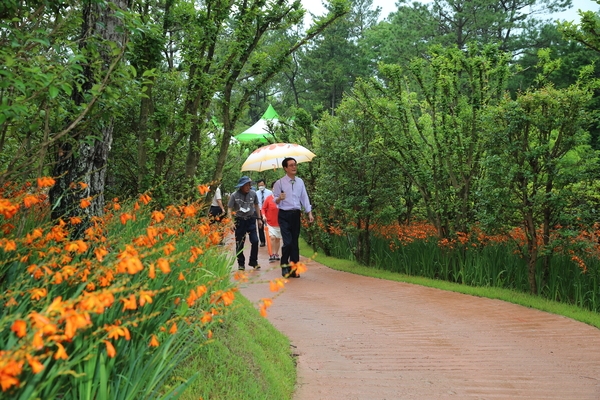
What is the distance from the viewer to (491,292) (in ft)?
21.7

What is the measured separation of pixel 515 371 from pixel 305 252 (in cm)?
843

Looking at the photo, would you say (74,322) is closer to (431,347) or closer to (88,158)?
(88,158)

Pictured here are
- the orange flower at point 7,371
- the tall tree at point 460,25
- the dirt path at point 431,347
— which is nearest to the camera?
the orange flower at point 7,371

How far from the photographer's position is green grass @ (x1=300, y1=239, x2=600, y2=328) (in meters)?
5.49

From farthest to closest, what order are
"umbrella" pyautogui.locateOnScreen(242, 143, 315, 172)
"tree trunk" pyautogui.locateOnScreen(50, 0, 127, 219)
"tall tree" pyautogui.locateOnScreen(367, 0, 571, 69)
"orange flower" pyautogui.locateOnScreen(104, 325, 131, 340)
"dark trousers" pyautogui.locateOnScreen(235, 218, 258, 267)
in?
"tall tree" pyautogui.locateOnScreen(367, 0, 571, 69)
"umbrella" pyautogui.locateOnScreen(242, 143, 315, 172)
"dark trousers" pyautogui.locateOnScreen(235, 218, 258, 267)
"tree trunk" pyautogui.locateOnScreen(50, 0, 127, 219)
"orange flower" pyautogui.locateOnScreen(104, 325, 131, 340)

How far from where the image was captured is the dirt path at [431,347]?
3.59m

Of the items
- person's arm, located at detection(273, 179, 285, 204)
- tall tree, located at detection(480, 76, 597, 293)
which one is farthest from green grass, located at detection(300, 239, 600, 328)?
person's arm, located at detection(273, 179, 285, 204)

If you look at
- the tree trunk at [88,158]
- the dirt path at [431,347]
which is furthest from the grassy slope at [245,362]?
the tree trunk at [88,158]

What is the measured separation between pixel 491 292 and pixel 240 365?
4451 millimetres

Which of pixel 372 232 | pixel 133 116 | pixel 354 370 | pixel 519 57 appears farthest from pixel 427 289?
pixel 519 57

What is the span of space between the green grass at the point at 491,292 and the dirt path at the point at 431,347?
170mm

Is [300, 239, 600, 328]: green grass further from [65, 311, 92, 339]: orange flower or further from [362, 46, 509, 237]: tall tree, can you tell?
[65, 311, 92, 339]: orange flower

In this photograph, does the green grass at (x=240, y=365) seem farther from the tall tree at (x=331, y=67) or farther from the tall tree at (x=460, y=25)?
the tall tree at (x=331, y=67)

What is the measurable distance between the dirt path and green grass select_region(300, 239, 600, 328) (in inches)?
6.7
